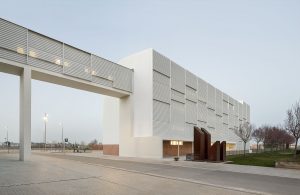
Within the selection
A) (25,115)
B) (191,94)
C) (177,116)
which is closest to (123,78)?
(177,116)

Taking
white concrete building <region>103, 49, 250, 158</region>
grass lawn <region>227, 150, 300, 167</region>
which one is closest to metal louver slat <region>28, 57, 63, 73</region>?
white concrete building <region>103, 49, 250, 158</region>

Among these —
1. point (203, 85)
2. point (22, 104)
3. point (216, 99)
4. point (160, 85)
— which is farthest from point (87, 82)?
point (216, 99)

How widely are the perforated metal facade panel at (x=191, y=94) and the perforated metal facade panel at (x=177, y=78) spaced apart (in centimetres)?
222

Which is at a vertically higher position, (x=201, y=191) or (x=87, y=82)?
(x=87, y=82)

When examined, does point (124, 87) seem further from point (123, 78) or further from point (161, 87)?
point (161, 87)

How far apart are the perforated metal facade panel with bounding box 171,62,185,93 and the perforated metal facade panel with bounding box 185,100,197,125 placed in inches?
143

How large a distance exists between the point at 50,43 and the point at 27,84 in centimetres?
554

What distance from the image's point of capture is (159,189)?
11719mm

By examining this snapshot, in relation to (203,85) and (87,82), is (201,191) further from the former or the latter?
(203,85)

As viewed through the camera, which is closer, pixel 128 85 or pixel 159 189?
pixel 159 189

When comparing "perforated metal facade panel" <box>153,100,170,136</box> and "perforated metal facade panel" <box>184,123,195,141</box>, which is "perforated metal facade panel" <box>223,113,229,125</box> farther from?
"perforated metal facade panel" <box>153,100,170,136</box>

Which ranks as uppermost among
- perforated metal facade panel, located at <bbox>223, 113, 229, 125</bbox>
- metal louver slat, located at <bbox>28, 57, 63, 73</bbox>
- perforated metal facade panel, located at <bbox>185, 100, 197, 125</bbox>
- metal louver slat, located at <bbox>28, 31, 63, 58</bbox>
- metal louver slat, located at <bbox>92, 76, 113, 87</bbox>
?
metal louver slat, located at <bbox>28, 31, 63, 58</bbox>

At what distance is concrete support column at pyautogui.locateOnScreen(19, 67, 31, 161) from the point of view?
84.6 feet

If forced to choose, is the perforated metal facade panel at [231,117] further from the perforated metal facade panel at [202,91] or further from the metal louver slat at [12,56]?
the metal louver slat at [12,56]
